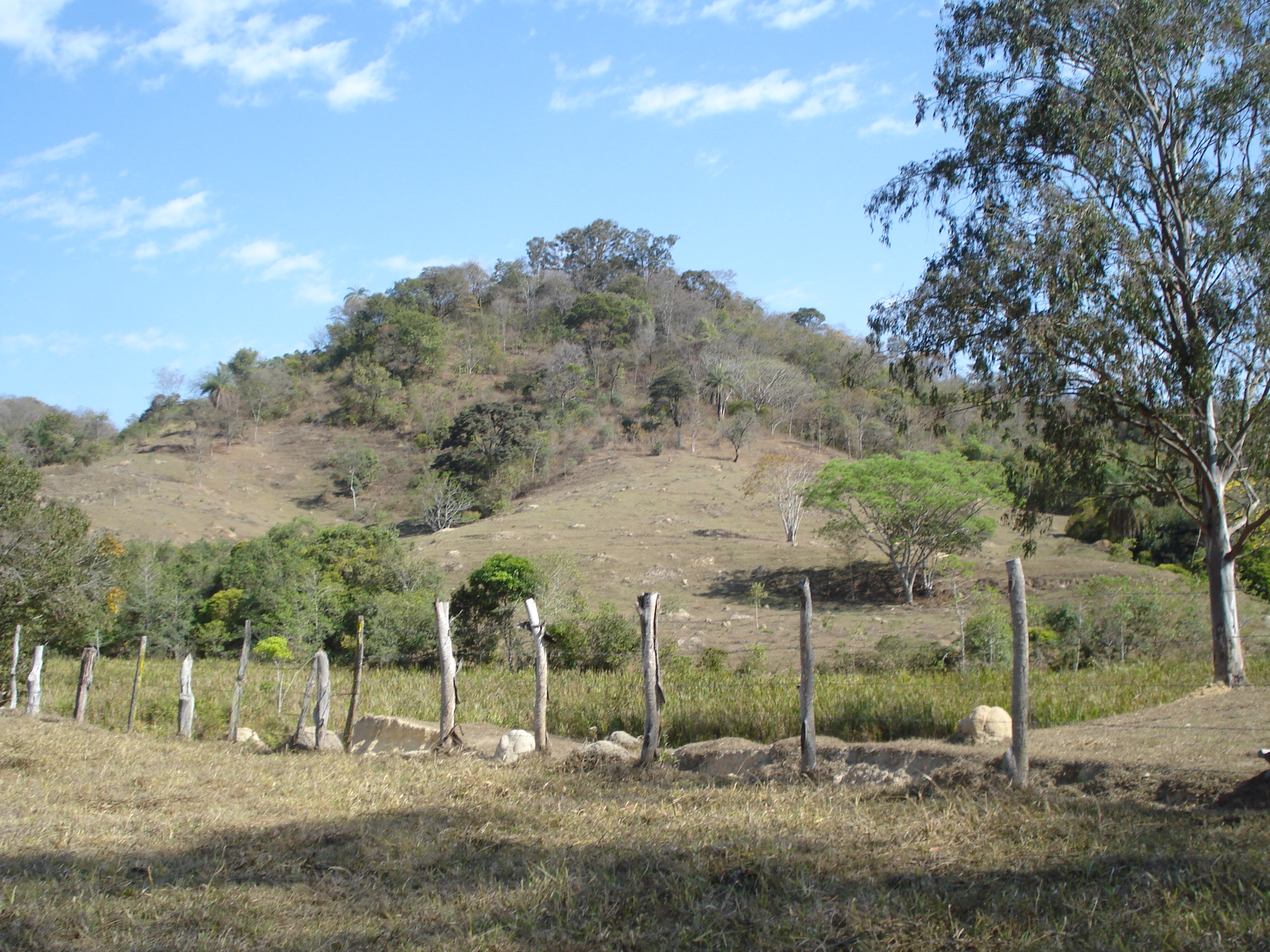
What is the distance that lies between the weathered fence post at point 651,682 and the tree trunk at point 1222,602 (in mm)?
7574

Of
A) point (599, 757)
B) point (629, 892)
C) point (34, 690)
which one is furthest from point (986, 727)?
point (34, 690)

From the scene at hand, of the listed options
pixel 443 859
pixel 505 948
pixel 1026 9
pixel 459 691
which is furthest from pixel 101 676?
pixel 1026 9

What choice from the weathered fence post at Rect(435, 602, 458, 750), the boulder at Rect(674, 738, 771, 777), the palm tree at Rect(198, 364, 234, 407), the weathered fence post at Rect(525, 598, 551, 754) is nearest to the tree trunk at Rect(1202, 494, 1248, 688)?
the boulder at Rect(674, 738, 771, 777)

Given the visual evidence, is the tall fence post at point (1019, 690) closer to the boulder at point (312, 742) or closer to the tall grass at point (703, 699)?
the tall grass at point (703, 699)

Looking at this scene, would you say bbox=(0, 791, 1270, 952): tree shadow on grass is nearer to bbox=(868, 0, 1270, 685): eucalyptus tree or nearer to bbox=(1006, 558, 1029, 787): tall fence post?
bbox=(1006, 558, 1029, 787): tall fence post

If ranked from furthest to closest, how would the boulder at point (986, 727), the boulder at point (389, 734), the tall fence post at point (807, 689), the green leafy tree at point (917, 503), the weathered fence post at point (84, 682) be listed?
the green leafy tree at point (917, 503) → the weathered fence post at point (84, 682) → the boulder at point (389, 734) → the boulder at point (986, 727) → the tall fence post at point (807, 689)

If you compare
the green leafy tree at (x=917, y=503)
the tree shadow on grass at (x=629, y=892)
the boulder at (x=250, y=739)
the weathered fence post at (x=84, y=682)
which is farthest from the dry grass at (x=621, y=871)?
the green leafy tree at (x=917, y=503)

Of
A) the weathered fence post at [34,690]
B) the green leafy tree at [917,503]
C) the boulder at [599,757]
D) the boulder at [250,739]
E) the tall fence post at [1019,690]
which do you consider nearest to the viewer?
the tall fence post at [1019,690]

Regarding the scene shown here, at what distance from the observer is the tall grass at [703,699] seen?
1170 cm

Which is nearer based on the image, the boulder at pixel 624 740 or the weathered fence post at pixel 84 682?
the boulder at pixel 624 740

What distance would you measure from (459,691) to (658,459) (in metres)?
37.6

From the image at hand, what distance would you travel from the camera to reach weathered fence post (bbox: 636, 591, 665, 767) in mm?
9328

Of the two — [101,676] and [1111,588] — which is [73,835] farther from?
[1111,588]

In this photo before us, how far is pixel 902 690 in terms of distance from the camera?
12414 mm
